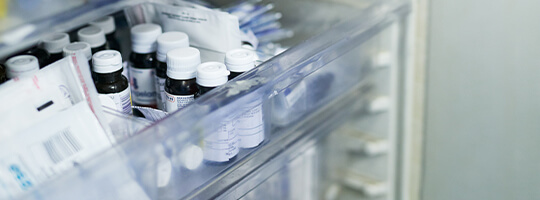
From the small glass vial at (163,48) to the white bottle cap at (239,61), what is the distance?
0.23 ft

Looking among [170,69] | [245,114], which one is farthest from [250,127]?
[170,69]

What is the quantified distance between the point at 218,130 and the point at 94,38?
25 cm

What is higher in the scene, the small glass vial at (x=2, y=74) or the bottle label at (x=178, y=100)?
the small glass vial at (x=2, y=74)

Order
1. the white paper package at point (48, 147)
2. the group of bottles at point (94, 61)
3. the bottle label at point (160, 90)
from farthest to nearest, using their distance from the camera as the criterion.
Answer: the bottle label at point (160, 90)
the group of bottles at point (94, 61)
the white paper package at point (48, 147)

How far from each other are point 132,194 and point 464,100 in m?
0.58

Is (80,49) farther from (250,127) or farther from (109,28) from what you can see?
(250,127)

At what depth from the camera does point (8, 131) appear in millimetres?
562

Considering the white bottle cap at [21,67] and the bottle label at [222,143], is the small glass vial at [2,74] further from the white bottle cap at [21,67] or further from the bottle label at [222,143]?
the bottle label at [222,143]

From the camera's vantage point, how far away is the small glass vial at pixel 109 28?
842 millimetres

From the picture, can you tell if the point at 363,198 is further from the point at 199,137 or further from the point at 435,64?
the point at 199,137

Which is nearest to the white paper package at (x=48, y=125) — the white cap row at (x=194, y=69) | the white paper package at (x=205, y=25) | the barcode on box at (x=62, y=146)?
the barcode on box at (x=62, y=146)

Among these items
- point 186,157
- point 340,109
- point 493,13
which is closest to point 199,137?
point 186,157

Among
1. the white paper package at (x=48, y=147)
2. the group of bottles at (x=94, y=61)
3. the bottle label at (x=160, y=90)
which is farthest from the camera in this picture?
the bottle label at (x=160, y=90)

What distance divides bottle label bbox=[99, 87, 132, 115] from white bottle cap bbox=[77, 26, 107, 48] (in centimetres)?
12
